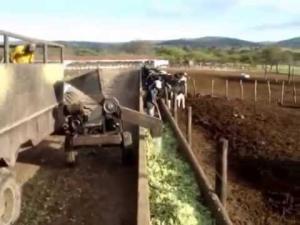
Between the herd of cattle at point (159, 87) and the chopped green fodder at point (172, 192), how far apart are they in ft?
17.9

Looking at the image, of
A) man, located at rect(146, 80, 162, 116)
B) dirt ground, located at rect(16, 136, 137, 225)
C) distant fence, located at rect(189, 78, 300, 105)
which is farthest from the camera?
distant fence, located at rect(189, 78, 300, 105)

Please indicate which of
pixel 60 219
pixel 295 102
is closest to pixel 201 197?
pixel 60 219

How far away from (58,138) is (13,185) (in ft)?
21.1

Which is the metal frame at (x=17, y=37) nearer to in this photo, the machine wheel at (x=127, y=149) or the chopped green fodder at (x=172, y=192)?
the machine wheel at (x=127, y=149)

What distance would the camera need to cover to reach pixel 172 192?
31.6 feet

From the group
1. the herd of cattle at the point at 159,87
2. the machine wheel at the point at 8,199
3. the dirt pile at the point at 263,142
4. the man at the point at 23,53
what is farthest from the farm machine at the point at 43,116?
the herd of cattle at the point at 159,87

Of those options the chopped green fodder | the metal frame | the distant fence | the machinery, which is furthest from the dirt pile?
the distant fence

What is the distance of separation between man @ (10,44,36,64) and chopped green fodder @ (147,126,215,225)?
2.77 m

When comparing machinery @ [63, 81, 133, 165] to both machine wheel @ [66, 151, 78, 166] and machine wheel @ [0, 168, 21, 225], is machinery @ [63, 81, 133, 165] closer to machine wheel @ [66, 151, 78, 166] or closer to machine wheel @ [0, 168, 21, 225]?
machine wheel @ [66, 151, 78, 166]

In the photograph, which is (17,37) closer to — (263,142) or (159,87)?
(263,142)

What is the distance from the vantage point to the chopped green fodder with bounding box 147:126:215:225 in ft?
27.1

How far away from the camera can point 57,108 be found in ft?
35.3

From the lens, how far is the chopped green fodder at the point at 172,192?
8.26 metres

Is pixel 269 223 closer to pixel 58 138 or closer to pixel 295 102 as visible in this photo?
pixel 58 138
